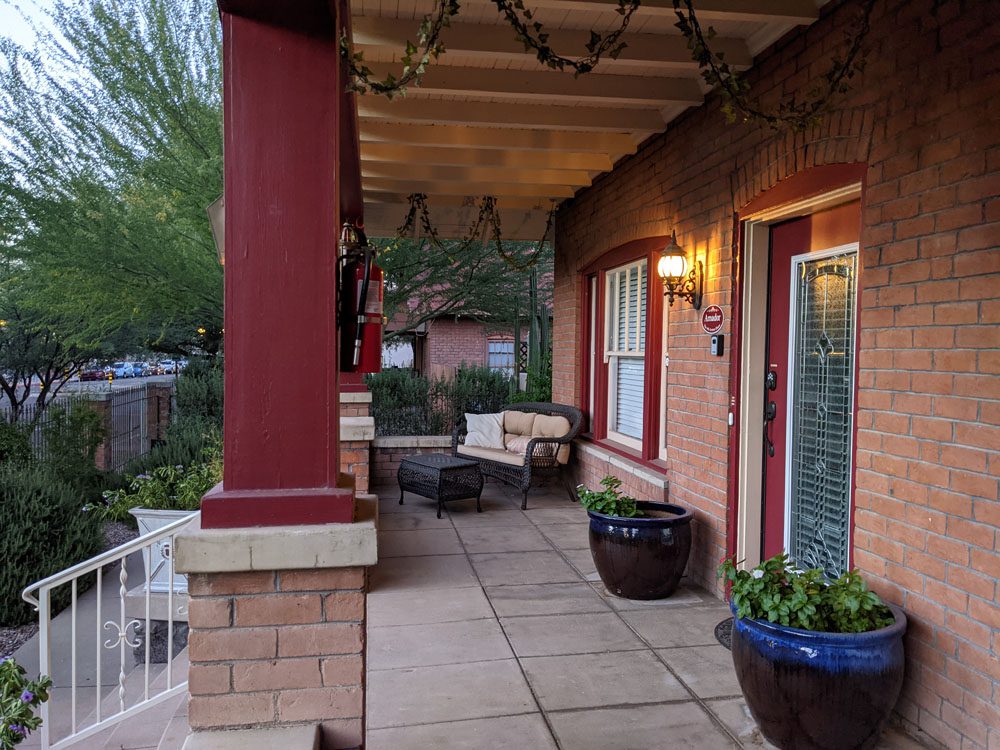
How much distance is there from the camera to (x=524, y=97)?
450 cm

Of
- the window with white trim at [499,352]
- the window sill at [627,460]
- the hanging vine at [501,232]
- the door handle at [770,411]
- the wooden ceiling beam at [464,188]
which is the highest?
the wooden ceiling beam at [464,188]

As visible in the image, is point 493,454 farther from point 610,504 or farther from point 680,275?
point 680,275

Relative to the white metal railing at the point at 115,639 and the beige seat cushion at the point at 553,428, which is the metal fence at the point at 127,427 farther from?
the beige seat cushion at the point at 553,428

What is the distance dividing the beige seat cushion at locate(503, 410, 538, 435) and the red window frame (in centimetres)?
74

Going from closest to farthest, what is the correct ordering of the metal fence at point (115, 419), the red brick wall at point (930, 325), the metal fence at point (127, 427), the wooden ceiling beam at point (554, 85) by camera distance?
1. the red brick wall at point (930, 325)
2. the wooden ceiling beam at point (554, 85)
3. the metal fence at point (115, 419)
4. the metal fence at point (127, 427)

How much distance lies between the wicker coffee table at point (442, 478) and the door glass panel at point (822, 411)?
11.4 ft

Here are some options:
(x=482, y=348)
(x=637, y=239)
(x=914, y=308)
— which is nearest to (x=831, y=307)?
(x=914, y=308)

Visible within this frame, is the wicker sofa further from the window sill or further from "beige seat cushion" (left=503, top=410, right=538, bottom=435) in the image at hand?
the window sill

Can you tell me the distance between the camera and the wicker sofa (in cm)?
710

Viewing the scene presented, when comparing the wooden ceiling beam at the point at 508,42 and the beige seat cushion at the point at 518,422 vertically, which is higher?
the wooden ceiling beam at the point at 508,42

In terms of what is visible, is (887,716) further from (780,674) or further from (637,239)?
(637,239)

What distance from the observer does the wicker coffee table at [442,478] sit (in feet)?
21.9

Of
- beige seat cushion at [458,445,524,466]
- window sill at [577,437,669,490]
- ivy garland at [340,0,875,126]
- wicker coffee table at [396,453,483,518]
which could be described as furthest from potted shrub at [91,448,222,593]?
ivy garland at [340,0,875,126]

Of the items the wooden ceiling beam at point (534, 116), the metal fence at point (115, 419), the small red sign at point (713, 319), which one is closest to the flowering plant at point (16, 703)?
the small red sign at point (713, 319)
